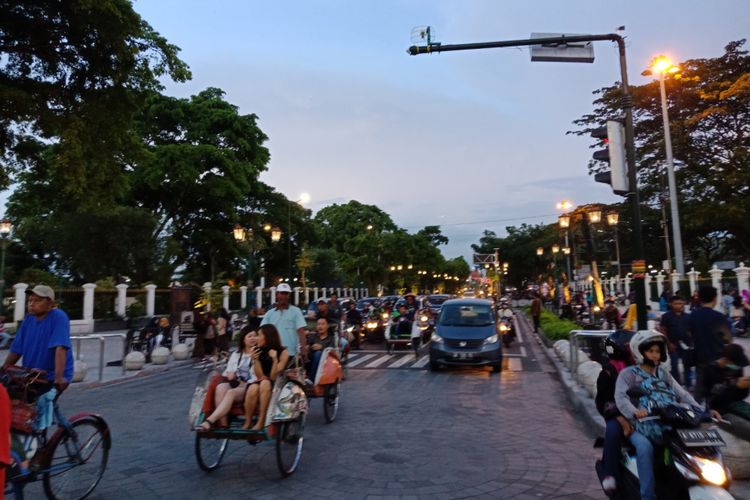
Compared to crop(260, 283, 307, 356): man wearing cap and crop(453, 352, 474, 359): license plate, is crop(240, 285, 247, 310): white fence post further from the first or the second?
crop(260, 283, 307, 356): man wearing cap

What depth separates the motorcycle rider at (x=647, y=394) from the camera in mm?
3670

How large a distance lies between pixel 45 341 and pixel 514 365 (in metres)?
12.2

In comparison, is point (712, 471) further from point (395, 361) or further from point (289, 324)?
point (395, 361)

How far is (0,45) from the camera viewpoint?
17312 mm

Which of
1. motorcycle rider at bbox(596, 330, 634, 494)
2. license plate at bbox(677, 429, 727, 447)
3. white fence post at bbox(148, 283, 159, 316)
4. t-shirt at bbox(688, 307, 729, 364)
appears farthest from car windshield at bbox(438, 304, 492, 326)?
white fence post at bbox(148, 283, 159, 316)

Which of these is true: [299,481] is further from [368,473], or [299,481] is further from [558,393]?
[558,393]

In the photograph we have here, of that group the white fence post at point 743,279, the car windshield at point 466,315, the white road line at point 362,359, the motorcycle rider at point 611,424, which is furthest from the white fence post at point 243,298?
the motorcycle rider at point 611,424

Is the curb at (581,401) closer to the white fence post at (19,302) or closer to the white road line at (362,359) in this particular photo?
the white road line at (362,359)

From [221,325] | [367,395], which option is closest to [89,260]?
[221,325]

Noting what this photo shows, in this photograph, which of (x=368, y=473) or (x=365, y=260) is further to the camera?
(x=365, y=260)

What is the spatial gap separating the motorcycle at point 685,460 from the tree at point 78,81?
17491mm

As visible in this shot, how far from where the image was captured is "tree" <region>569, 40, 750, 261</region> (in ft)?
112

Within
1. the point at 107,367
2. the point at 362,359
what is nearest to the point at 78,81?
the point at 107,367

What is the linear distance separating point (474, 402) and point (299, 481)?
4.79 meters
